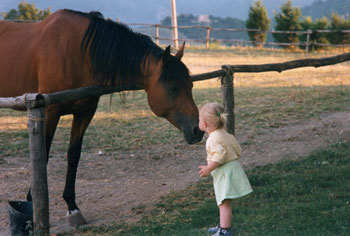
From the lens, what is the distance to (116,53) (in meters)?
3.98

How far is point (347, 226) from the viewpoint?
3.44 m

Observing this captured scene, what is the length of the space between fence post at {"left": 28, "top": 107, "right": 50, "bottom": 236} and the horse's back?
2.29ft

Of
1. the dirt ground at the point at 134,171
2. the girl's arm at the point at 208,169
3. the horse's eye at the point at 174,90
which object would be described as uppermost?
the horse's eye at the point at 174,90

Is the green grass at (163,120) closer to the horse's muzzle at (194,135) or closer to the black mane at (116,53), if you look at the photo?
the black mane at (116,53)

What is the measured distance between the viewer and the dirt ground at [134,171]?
459 cm

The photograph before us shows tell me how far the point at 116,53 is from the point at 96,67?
0.75 feet

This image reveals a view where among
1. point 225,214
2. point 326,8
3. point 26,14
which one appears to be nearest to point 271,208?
point 225,214

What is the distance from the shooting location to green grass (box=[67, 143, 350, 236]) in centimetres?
353

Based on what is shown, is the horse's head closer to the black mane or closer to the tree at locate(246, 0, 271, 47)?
the black mane

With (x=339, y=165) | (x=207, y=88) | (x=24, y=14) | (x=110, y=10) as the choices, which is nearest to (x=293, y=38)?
(x=207, y=88)

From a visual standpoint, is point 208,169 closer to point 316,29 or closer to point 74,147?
point 74,147

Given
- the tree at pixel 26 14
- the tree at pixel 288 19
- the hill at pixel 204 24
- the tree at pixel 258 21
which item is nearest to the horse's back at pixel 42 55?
the tree at pixel 288 19

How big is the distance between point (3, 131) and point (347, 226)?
6361mm

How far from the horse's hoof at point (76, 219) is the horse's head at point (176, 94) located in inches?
50.3
